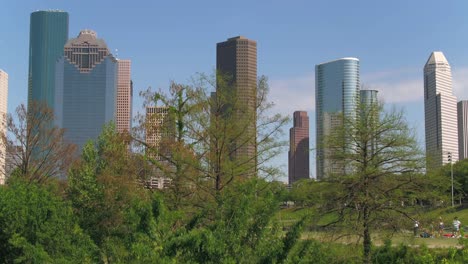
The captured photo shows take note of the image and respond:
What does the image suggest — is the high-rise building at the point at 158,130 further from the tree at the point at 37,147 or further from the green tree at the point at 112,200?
the tree at the point at 37,147

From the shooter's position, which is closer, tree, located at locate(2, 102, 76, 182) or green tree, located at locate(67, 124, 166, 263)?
green tree, located at locate(67, 124, 166, 263)

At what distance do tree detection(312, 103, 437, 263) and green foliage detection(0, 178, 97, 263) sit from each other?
9.19m

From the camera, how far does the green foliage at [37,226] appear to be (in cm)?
2301

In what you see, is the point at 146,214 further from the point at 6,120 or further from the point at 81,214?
the point at 6,120

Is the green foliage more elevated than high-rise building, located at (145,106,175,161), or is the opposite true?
high-rise building, located at (145,106,175,161)

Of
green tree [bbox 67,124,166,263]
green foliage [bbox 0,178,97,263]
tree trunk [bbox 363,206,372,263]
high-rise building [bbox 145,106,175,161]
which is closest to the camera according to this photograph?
green tree [bbox 67,124,166,263]

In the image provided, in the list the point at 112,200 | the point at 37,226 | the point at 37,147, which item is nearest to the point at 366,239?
the point at 112,200

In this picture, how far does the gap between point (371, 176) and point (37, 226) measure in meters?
13.3

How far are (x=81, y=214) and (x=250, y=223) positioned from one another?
17.8m

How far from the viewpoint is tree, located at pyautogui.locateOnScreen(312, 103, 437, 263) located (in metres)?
21.0

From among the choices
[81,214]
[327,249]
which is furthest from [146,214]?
[81,214]

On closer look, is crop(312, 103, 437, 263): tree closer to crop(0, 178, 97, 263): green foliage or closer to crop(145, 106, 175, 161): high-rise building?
crop(145, 106, 175, 161): high-rise building

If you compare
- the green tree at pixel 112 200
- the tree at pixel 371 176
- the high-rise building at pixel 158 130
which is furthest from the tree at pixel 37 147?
the tree at pixel 371 176

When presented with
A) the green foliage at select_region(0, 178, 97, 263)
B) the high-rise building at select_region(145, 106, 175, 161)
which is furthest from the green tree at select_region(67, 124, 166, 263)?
the green foliage at select_region(0, 178, 97, 263)
